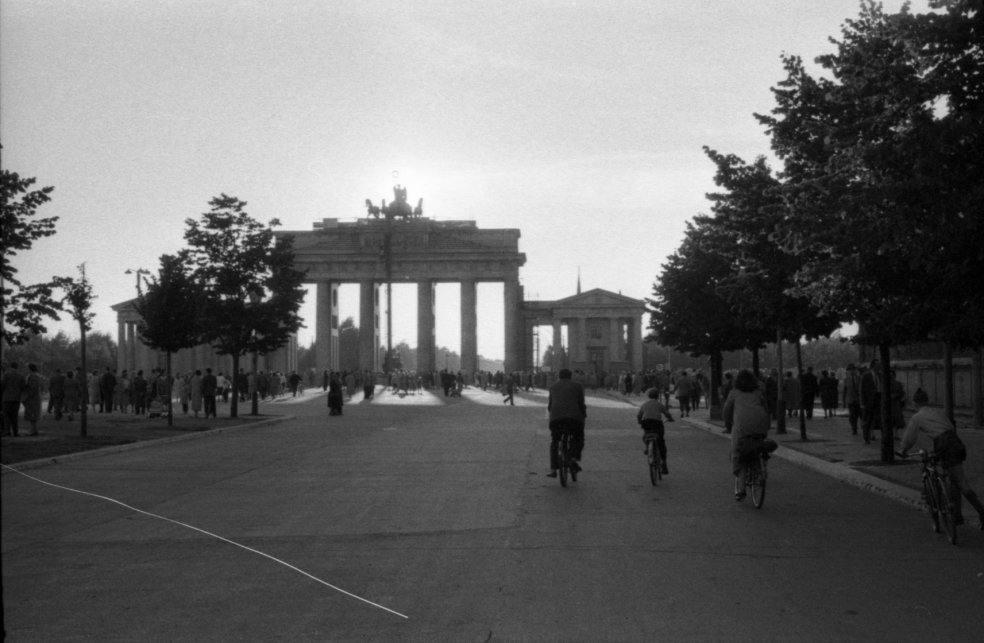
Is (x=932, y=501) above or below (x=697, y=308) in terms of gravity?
below

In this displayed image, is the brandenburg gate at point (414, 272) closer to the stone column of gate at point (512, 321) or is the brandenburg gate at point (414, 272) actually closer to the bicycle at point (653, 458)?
the stone column of gate at point (512, 321)

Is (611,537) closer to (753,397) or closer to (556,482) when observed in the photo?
(753,397)

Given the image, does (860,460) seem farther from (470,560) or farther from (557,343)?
(557,343)

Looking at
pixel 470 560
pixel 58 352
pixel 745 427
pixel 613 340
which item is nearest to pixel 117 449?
pixel 745 427

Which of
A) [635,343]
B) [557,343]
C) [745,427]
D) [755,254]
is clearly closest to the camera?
[745,427]

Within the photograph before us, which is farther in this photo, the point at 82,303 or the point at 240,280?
the point at 240,280

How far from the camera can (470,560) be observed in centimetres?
941

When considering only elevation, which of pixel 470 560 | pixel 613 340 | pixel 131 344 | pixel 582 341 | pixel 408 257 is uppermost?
pixel 408 257

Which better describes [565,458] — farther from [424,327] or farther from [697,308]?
[424,327]

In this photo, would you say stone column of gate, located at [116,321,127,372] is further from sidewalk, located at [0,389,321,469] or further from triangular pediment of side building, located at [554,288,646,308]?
sidewalk, located at [0,389,321,469]

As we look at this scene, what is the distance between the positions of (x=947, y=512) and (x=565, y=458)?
657 centimetres

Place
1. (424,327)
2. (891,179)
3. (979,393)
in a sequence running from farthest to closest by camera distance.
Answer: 1. (424,327)
2. (979,393)
3. (891,179)

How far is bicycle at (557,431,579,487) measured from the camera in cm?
1627

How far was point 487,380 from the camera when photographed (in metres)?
104
